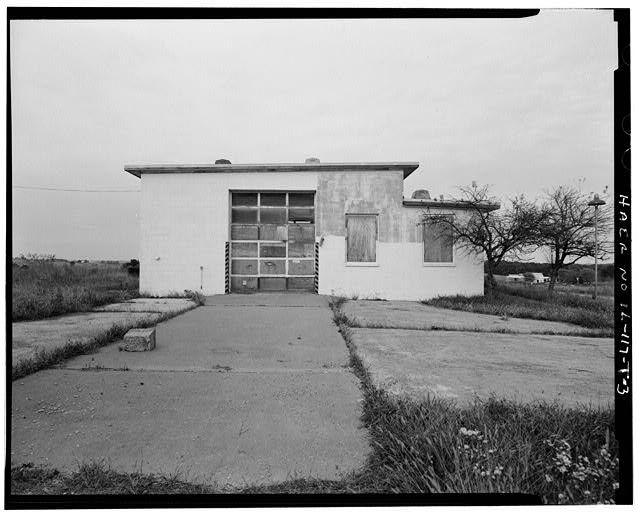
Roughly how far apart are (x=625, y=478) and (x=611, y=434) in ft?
1.00

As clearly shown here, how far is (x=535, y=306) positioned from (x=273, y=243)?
6518mm

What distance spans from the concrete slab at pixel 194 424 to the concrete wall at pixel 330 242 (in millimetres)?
6727

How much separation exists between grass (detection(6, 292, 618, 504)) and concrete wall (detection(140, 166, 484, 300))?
296 inches

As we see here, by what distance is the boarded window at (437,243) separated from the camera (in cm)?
920

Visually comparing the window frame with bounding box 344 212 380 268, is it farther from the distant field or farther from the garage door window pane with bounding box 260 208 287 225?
the distant field

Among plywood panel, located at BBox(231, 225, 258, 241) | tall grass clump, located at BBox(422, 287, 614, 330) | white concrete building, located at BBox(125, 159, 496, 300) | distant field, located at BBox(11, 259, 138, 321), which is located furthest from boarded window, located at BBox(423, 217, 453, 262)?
distant field, located at BBox(11, 259, 138, 321)

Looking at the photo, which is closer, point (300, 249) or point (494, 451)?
point (494, 451)

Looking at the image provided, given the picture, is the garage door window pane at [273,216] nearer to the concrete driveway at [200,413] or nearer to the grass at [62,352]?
the grass at [62,352]

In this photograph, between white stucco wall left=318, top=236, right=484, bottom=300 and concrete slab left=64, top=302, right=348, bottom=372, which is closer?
concrete slab left=64, top=302, right=348, bottom=372

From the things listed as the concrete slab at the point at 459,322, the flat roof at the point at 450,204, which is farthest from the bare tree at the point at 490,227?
the concrete slab at the point at 459,322

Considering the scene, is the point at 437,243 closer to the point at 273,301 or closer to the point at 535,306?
the point at 535,306

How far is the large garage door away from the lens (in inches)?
383

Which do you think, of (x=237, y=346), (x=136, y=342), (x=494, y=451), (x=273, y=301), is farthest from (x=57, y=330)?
(x=494, y=451)

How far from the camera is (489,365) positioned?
3.00 metres
